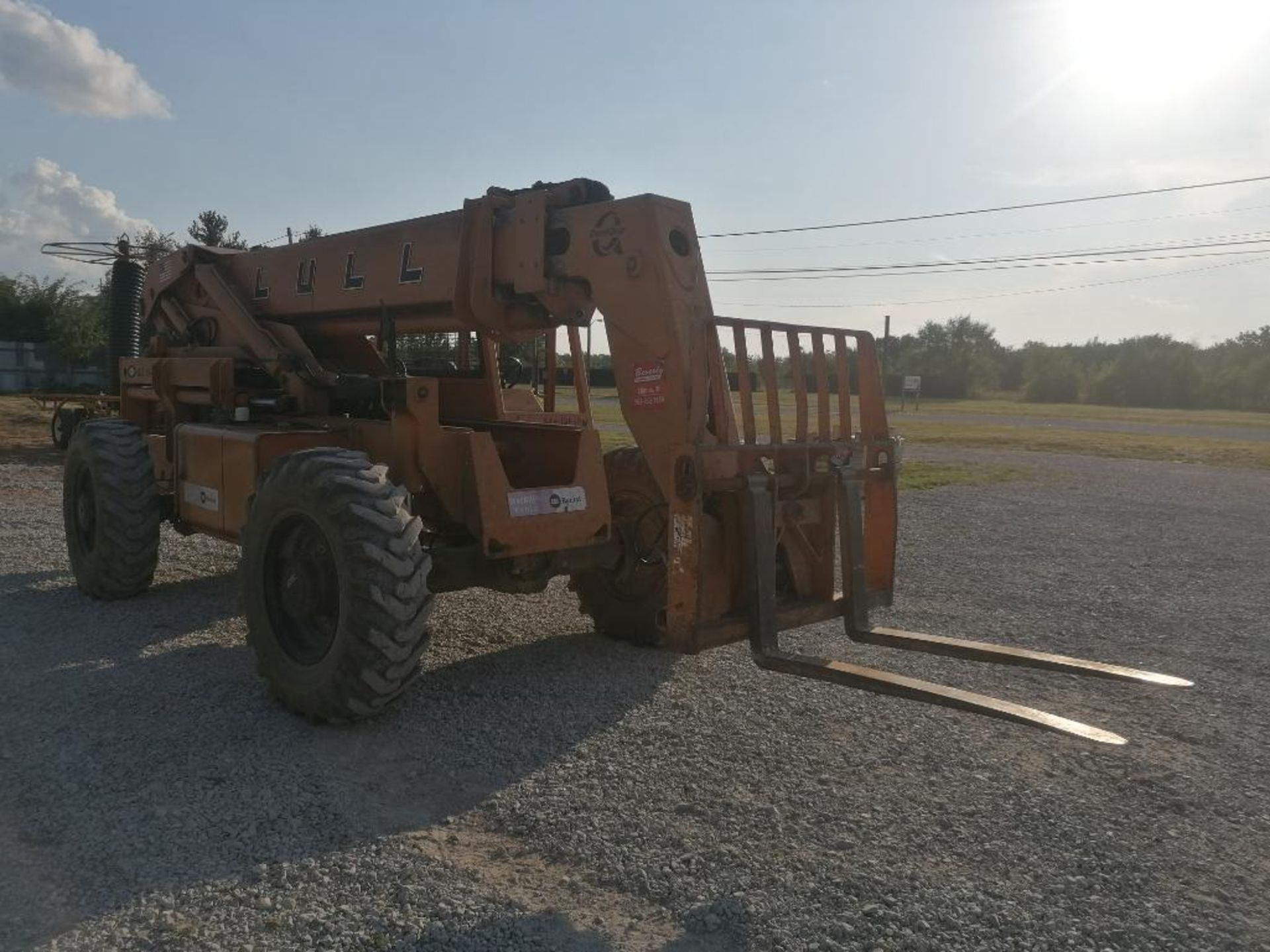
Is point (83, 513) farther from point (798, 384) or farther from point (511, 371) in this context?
point (798, 384)

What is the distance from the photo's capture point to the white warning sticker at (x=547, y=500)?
552 centimetres

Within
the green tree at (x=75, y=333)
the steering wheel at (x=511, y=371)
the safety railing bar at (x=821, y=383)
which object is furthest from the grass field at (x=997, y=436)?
the green tree at (x=75, y=333)

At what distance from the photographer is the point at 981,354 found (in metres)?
86.8

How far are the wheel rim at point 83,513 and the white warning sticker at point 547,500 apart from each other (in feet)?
14.7

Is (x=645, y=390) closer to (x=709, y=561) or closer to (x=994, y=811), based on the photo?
(x=709, y=561)

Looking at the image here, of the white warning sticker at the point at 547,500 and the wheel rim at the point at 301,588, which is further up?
the white warning sticker at the point at 547,500

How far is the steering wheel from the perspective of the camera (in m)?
7.42

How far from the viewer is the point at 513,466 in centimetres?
677

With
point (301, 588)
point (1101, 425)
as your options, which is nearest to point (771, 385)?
point (301, 588)

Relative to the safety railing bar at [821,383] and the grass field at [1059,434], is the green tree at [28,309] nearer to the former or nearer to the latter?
the grass field at [1059,434]

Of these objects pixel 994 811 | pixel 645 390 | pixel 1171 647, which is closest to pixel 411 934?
pixel 994 811

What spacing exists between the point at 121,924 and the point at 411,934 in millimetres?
923

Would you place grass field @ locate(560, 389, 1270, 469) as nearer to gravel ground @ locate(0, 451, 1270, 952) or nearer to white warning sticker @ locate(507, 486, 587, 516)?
white warning sticker @ locate(507, 486, 587, 516)

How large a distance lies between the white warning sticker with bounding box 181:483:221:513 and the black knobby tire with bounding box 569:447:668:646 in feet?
8.09
